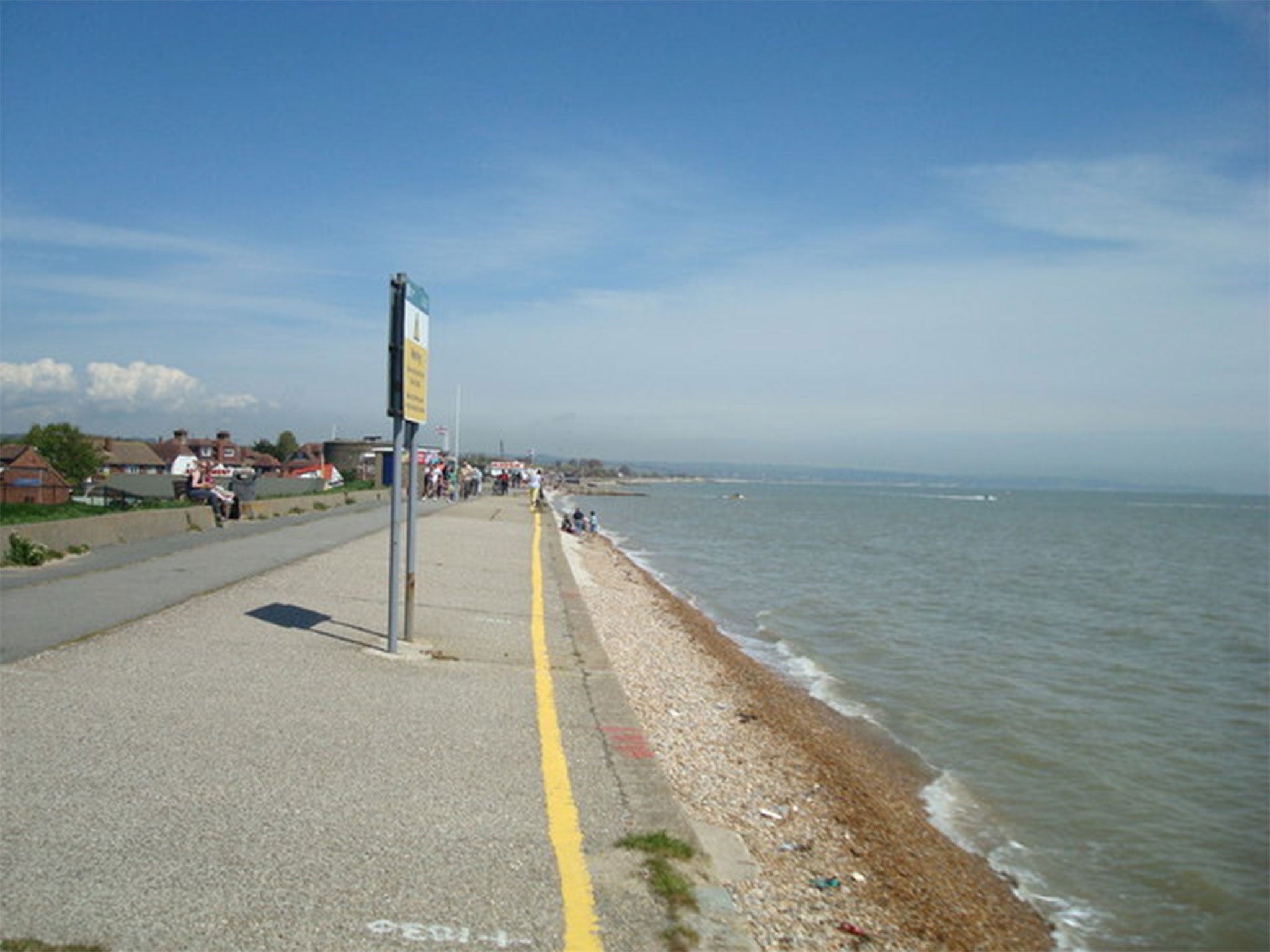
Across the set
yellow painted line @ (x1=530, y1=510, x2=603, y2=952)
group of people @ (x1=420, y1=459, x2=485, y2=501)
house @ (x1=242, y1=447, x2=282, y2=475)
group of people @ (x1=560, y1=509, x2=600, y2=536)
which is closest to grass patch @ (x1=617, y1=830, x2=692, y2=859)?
yellow painted line @ (x1=530, y1=510, x2=603, y2=952)

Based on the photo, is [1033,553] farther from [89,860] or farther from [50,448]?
[50,448]

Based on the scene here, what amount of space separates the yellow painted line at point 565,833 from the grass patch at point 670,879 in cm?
26

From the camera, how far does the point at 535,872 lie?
4270mm

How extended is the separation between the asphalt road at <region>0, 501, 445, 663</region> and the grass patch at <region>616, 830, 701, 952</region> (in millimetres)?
5004

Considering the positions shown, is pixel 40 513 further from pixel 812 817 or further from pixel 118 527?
pixel 812 817

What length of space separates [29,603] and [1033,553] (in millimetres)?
47163

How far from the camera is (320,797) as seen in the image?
4.92 m

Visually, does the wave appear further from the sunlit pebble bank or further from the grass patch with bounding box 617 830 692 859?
the grass patch with bounding box 617 830 692 859

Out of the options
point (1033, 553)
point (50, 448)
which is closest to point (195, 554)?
point (1033, 553)

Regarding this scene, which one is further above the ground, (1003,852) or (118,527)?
(118,527)

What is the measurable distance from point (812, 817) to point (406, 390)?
4472mm

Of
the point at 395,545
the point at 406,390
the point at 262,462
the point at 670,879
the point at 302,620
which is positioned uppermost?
the point at 406,390

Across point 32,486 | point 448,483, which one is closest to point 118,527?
point 32,486

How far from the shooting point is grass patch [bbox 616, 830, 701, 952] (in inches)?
151
